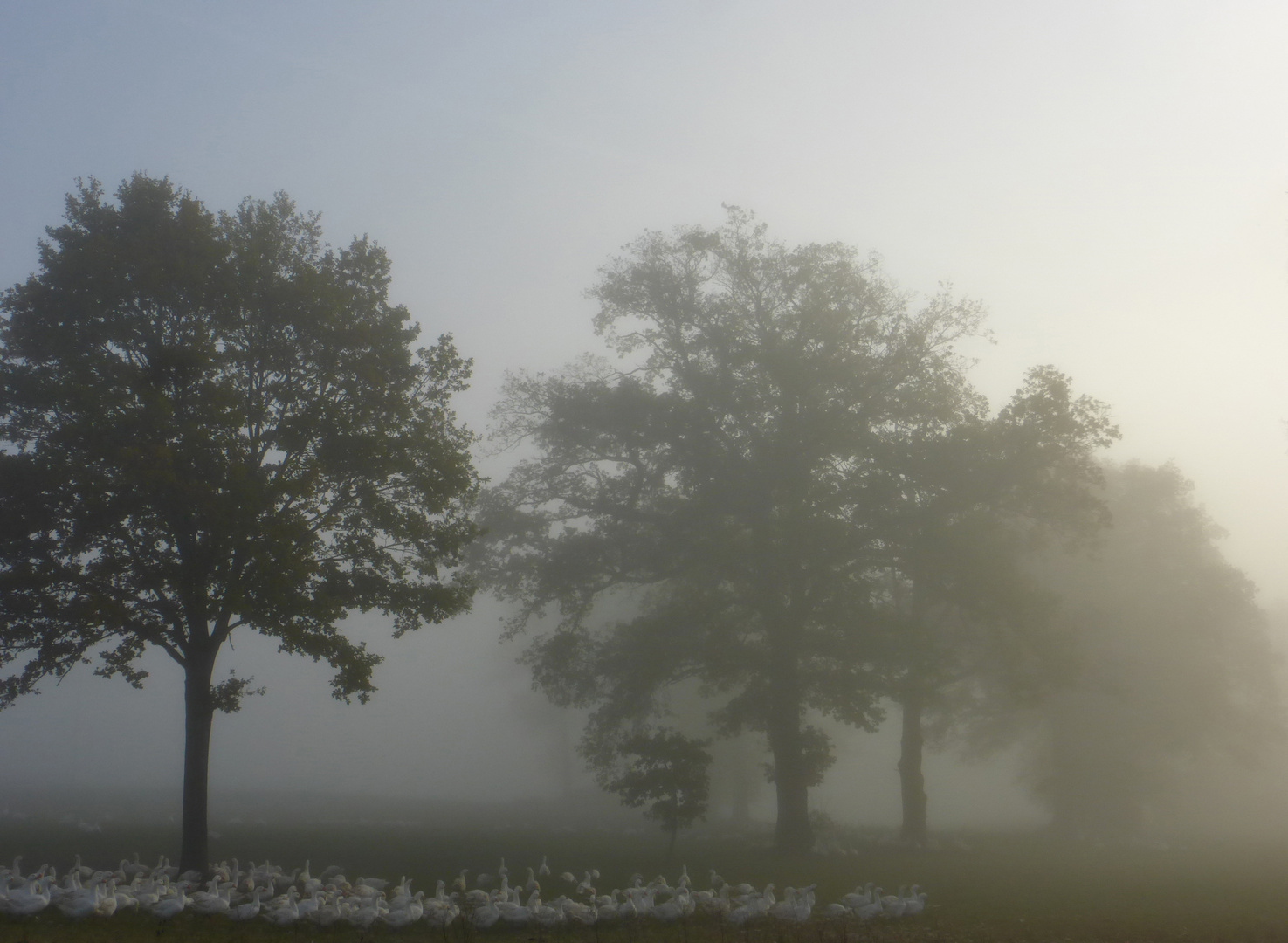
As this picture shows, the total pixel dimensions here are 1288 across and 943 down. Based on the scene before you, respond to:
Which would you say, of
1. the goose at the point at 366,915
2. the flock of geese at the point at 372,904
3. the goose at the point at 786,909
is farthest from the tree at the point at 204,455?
the goose at the point at 786,909

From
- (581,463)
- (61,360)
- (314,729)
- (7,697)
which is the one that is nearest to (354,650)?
(7,697)

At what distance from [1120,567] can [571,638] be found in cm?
2588

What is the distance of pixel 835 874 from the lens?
74.7ft

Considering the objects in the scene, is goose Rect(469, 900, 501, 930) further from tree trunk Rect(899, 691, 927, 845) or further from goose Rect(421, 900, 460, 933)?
tree trunk Rect(899, 691, 927, 845)

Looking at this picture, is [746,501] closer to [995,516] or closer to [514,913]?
[995,516]

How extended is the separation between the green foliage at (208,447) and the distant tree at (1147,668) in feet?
84.5

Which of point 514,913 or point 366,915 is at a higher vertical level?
point 366,915

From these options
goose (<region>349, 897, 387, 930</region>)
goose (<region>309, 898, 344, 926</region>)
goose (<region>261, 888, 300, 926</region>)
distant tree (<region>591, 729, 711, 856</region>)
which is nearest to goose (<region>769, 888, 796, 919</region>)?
goose (<region>349, 897, 387, 930</region>)

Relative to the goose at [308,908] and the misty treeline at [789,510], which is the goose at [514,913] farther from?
the misty treeline at [789,510]

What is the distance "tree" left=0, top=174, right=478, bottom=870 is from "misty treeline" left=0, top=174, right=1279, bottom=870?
7 cm

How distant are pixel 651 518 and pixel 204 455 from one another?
14.2 m

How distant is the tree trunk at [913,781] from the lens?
3083 cm

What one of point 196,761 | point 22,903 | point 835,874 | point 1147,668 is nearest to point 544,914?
point 22,903

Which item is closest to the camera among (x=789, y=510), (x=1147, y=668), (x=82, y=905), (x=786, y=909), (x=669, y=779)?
(x=82, y=905)
